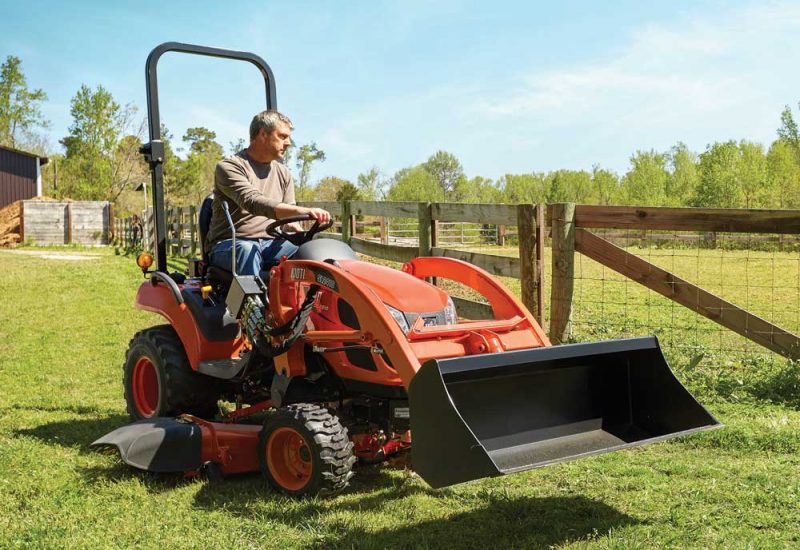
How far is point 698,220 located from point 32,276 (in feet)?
44.6

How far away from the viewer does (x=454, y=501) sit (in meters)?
3.87

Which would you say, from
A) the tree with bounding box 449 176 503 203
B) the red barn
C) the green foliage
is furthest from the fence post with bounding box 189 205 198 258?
the tree with bounding box 449 176 503 203

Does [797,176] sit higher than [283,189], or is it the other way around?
[797,176]

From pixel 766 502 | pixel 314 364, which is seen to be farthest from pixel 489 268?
Result: pixel 766 502

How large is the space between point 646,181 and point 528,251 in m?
52.4

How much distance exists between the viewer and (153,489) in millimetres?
4125

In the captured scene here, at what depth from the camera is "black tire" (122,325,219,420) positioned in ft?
16.1

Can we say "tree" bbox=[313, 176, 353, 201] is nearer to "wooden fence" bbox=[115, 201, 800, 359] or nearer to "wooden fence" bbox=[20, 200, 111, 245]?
"wooden fence" bbox=[20, 200, 111, 245]

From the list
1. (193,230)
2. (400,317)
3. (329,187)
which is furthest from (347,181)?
(400,317)

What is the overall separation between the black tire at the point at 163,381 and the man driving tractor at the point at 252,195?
63 centimetres

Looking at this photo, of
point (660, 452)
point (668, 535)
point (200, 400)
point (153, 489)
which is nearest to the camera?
point (668, 535)

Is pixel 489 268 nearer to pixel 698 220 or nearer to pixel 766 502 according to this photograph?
pixel 698 220

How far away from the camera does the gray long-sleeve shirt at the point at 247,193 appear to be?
4473mm

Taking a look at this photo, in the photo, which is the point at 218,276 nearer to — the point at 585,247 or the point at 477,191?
the point at 585,247
